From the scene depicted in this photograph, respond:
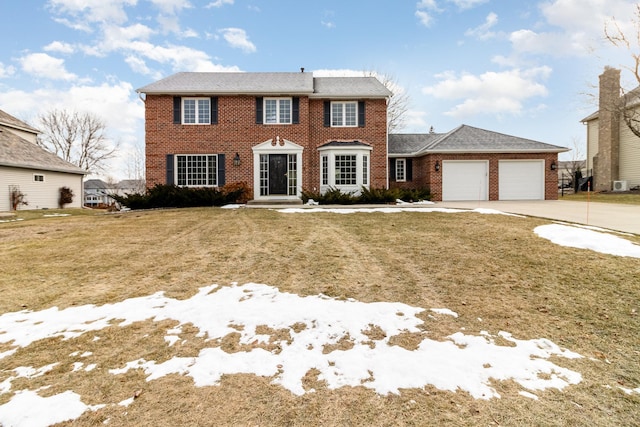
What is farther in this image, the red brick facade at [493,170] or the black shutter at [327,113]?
the red brick facade at [493,170]

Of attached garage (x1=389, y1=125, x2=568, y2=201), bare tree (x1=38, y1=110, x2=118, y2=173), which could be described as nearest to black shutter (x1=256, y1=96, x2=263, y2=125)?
attached garage (x1=389, y1=125, x2=568, y2=201)

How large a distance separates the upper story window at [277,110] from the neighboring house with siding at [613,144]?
2230cm

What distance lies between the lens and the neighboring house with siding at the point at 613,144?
23.6 metres

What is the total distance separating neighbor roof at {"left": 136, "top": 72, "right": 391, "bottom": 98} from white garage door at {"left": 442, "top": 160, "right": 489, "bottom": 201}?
17.3 feet

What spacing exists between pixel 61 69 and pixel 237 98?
46.0 ft

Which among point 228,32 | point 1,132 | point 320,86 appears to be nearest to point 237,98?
point 228,32

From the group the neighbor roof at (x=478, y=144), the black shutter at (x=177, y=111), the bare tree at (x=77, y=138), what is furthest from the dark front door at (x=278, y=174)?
the bare tree at (x=77, y=138)

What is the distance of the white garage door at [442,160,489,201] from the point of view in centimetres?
1811

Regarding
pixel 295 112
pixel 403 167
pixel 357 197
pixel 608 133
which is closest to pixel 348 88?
pixel 295 112

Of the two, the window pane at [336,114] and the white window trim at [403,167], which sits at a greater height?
the window pane at [336,114]

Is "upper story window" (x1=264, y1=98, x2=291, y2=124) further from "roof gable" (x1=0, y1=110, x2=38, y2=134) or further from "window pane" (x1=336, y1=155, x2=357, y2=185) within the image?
"roof gable" (x1=0, y1=110, x2=38, y2=134)

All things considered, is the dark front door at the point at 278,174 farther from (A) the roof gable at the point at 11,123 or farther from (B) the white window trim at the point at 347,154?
(A) the roof gable at the point at 11,123

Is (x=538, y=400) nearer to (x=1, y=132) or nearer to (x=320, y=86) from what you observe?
(x=320, y=86)

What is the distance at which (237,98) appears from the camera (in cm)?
1706
